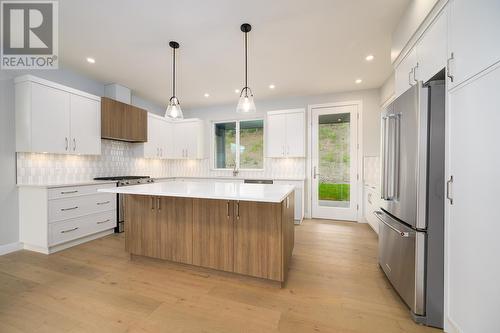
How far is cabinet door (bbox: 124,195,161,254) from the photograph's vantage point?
2408 mm

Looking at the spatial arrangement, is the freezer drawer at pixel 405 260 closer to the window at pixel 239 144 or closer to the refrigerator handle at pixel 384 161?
the refrigerator handle at pixel 384 161

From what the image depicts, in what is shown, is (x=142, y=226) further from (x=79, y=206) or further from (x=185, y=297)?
(x=79, y=206)

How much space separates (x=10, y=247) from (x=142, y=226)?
2.08m

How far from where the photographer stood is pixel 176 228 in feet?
7.57

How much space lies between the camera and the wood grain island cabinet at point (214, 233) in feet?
6.44

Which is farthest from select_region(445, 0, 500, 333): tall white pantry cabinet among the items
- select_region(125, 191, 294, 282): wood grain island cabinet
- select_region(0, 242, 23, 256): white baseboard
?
select_region(0, 242, 23, 256): white baseboard

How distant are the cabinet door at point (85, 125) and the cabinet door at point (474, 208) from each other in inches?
181

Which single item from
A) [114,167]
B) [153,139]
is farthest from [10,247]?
[153,139]

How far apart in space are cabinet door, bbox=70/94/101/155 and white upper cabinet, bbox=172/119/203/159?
191 centimetres

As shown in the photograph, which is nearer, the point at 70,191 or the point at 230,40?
the point at 230,40

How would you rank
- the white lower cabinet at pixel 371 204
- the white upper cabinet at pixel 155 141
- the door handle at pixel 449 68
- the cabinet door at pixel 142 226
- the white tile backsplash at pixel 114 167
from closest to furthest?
the door handle at pixel 449 68 → the cabinet door at pixel 142 226 → the white tile backsplash at pixel 114 167 → the white lower cabinet at pixel 371 204 → the white upper cabinet at pixel 155 141

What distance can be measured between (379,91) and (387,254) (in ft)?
11.6

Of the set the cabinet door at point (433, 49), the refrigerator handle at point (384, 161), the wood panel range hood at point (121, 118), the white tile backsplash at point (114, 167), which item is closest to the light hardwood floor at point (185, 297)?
the refrigerator handle at point (384, 161)

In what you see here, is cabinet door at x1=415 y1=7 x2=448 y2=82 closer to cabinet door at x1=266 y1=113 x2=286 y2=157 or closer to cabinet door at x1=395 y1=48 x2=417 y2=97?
cabinet door at x1=395 y1=48 x2=417 y2=97
